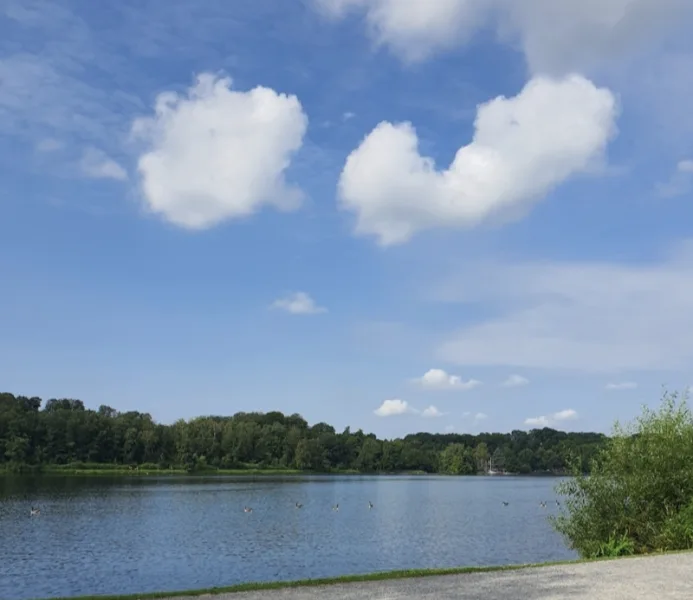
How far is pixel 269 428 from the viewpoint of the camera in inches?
6112

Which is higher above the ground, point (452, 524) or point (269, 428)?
point (269, 428)

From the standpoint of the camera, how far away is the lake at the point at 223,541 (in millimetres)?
26064

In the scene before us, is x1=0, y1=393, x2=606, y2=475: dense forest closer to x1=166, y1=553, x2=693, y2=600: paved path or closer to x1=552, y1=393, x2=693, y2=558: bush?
x1=552, y1=393, x2=693, y2=558: bush

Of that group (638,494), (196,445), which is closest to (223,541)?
(638,494)

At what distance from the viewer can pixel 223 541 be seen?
118 feet

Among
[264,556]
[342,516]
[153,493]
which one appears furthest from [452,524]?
[153,493]

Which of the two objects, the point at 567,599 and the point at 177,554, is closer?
the point at 567,599

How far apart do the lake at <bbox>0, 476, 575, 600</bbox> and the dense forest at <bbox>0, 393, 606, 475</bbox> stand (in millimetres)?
54637

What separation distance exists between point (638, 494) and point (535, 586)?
416 inches

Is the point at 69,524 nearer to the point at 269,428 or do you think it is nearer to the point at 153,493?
the point at 153,493

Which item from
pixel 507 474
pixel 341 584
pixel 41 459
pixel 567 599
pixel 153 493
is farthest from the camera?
pixel 507 474

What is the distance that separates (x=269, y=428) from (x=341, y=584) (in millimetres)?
142999

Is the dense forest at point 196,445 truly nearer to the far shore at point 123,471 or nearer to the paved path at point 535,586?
the far shore at point 123,471

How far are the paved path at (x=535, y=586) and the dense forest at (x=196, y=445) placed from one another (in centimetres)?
8556
